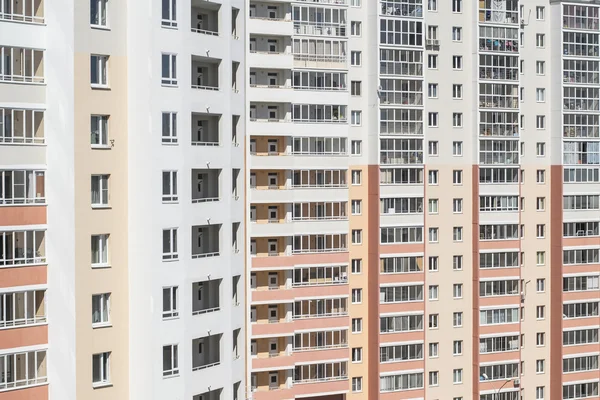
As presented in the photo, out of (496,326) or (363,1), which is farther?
(496,326)

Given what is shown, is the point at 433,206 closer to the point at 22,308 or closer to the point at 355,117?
the point at 355,117

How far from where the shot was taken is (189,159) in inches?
1303

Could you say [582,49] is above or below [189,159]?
above

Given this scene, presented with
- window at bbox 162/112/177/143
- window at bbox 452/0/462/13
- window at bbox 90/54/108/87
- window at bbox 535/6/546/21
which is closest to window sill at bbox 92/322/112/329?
window at bbox 162/112/177/143

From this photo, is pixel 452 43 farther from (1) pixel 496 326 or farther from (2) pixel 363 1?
(1) pixel 496 326

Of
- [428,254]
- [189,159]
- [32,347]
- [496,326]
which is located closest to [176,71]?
[189,159]

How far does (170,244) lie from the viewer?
32.6 meters

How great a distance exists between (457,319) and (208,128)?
93.0ft

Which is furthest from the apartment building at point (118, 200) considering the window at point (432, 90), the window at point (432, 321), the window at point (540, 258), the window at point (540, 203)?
the window at point (540, 203)

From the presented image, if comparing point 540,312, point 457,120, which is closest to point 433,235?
point 457,120

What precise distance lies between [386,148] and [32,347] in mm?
29829

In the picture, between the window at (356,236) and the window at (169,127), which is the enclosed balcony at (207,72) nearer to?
the window at (169,127)

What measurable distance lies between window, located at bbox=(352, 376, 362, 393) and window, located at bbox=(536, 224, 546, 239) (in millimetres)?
15089

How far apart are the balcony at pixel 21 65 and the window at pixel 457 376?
117 feet
